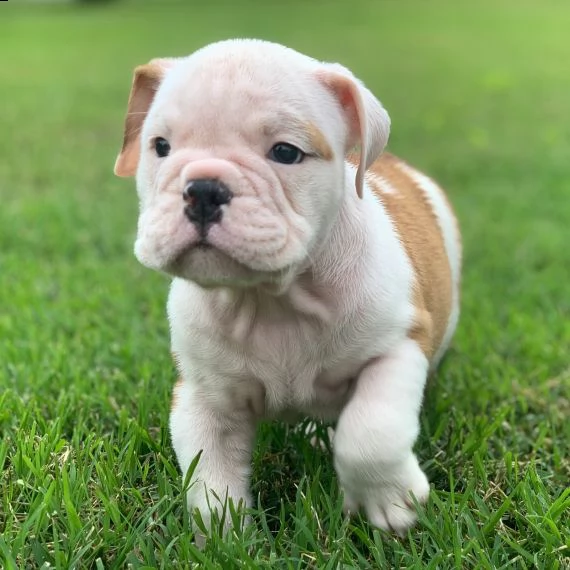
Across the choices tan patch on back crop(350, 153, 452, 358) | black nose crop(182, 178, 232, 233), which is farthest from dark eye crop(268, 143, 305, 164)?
tan patch on back crop(350, 153, 452, 358)

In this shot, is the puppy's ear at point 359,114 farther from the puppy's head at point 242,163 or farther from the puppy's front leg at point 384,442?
the puppy's front leg at point 384,442

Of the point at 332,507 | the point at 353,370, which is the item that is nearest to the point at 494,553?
the point at 332,507

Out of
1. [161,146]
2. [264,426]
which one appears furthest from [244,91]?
[264,426]

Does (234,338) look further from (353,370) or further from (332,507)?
(332,507)

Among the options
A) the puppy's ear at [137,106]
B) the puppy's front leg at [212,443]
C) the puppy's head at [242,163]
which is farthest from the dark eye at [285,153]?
the puppy's front leg at [212,443]

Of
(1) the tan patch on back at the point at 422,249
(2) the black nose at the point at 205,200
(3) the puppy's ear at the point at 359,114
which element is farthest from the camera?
(1) the tan patch on back at the point at 422,249

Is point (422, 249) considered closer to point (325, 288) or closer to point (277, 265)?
point (325, 288)
